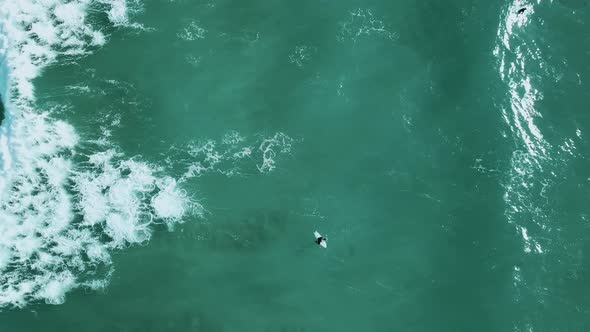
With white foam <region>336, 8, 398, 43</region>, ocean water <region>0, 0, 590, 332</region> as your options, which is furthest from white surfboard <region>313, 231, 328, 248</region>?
white foam <region>336, 8, 398, 43</region>

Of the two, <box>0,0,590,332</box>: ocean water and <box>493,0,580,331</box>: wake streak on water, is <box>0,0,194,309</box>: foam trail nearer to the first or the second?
<box>0,0,590,332</box>: ocean water

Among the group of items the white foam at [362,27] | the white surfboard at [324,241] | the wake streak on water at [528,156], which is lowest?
the white surfboard at [324,241]

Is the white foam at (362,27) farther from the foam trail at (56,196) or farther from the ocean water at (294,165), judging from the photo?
the foam trail at (56,196)

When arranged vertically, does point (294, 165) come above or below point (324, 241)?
above

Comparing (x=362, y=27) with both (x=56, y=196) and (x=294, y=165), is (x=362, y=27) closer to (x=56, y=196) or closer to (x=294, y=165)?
(x=294, y=165)

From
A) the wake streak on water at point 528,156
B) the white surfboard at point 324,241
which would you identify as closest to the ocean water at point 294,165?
the wake streak on water at point 528,156

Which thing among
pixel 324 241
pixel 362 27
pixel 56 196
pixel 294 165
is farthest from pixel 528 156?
pixel 56 196
